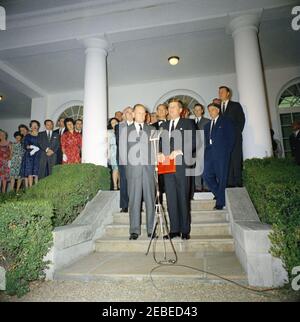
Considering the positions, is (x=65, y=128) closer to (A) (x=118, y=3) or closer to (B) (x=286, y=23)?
(A) (x=118, y=3)

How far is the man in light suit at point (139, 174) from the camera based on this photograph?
4.47 m

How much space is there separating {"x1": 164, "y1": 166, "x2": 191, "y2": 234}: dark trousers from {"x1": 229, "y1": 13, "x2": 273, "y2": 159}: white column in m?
2.89

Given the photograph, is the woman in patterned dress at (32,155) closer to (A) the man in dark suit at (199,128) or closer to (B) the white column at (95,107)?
(B) the white column at (95,107)

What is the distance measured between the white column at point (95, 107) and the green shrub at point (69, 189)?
36.8 inches

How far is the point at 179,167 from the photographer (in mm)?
4457

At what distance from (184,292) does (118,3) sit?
7592 millimetres

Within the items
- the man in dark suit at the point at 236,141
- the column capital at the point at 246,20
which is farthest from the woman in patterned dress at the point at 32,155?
the column capital at the point at 246,20

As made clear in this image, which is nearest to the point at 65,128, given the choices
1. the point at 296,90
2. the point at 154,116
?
the point at 154,116

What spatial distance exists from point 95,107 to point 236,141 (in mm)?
4151

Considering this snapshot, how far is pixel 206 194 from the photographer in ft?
21.2

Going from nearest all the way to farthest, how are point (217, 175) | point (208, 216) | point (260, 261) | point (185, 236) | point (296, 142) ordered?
point (260, 261)
point (185, 236)
point (208, 216)
point (217, 175)
point (296, 142)

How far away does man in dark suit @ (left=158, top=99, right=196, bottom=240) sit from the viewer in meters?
4.36

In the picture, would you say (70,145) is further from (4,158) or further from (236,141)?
(236,141)

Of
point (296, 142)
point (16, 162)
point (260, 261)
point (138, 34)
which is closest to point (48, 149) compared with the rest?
point (16, 162)
